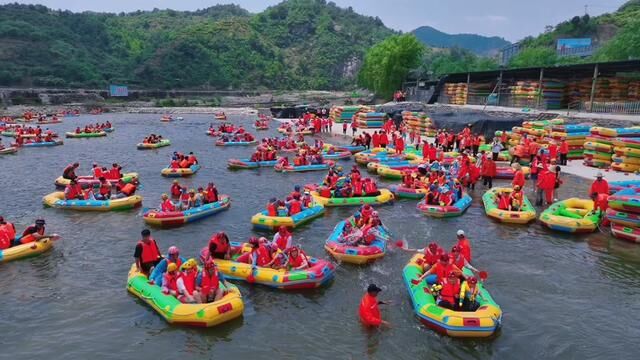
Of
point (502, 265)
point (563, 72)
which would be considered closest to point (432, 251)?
point (502, 265)

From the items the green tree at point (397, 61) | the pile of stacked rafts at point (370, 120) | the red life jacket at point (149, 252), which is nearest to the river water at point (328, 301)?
the red life jacket at point (149, 252)

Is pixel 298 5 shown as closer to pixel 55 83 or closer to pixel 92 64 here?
pixel 92 64

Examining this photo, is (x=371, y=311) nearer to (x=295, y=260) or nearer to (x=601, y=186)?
(x=295, y=260)

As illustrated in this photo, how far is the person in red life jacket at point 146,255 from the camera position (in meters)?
12.8

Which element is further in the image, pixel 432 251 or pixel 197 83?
pixel 197 83

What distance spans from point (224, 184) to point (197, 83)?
98.3 m

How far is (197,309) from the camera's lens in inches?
431

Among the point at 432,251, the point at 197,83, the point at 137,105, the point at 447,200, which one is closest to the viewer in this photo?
the point at 432,251

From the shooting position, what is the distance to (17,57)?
98.0m

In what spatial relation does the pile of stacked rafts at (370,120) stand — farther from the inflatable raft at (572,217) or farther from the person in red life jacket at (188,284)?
the person in red life jacket at (188,284)

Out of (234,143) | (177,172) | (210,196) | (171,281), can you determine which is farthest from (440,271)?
(234,143)

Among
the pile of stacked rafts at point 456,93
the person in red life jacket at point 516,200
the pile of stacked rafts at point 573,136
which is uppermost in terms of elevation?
the pile of stacked rafts at point 456,93

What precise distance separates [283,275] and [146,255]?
355 cm

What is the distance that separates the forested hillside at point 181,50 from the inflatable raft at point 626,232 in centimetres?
9937
